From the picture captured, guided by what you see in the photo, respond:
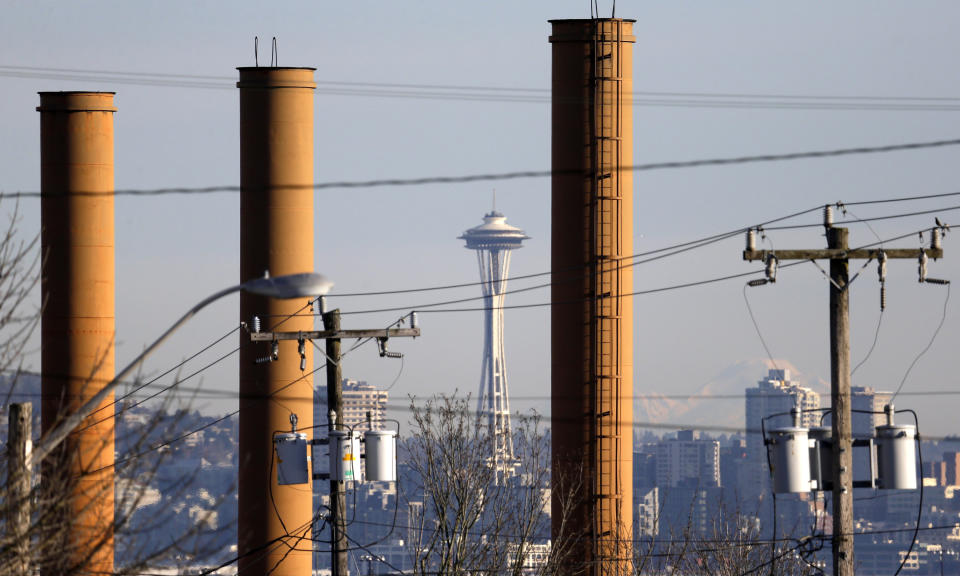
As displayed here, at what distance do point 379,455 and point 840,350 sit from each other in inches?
341

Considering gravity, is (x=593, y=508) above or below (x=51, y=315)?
below

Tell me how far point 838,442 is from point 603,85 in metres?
19.9

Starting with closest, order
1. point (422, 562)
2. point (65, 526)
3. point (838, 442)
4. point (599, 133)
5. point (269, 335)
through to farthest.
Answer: point (65, 526) < point (838, 442) < point (269, 335) < point (422, 562) < point (599, 133)

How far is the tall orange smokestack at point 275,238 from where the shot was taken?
42.2m

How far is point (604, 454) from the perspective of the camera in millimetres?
41625

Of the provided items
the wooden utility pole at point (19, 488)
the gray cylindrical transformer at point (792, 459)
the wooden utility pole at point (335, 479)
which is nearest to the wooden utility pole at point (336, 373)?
the wooden utility pole at point (335, 479)

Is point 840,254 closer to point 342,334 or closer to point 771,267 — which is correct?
point 771,267

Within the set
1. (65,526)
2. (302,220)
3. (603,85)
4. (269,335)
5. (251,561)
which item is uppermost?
(603,85)

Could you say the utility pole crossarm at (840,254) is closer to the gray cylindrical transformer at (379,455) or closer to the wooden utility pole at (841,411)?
the wooden utility pole at (841,411)

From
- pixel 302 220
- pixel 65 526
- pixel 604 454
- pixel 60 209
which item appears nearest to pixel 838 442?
pixel 65 526

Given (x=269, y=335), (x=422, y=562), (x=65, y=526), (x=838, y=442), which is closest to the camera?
(x=65, y=526)

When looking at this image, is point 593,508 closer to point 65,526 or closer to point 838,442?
point 838,442

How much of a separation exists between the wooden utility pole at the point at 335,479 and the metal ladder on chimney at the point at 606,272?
1311 cm

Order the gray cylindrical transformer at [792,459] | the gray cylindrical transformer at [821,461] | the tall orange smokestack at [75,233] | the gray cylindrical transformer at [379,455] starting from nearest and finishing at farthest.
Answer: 1. the gray cylindrical transformer at [792,459]
2. the gray cylindrical transformer at [821,461]
3. the gray cylindrical transformer at [379,455]
4. the tall orange smokestack at [75,233]
